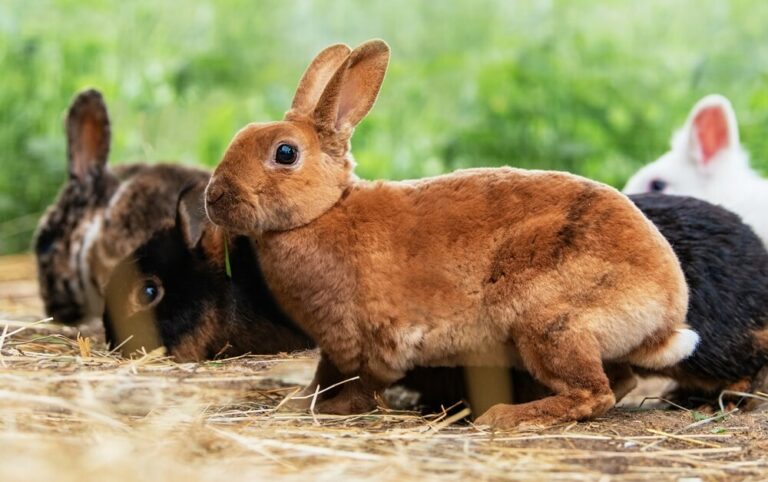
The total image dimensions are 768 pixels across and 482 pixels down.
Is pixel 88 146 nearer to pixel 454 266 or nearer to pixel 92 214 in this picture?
pixel 92 214

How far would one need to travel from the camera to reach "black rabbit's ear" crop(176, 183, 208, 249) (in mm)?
3771

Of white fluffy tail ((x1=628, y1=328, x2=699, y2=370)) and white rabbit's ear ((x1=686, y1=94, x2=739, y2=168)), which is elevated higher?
white rabbit's ear ((x1=686, y1=94, x2=739, y2=168))

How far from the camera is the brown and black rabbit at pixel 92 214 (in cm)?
480

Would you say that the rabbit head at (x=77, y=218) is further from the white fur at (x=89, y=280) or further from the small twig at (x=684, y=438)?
the small twig at (x=684, y=438)

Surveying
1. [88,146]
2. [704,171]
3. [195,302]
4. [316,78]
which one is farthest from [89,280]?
[704,171]

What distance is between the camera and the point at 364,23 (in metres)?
8.52

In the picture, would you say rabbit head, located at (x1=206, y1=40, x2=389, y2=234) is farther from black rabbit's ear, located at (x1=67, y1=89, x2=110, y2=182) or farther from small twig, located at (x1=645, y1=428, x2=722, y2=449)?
black rabbit's ear, located at (x1=67, y1=89, x2=110, y2=182)

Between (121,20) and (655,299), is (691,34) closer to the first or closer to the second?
(121,20)

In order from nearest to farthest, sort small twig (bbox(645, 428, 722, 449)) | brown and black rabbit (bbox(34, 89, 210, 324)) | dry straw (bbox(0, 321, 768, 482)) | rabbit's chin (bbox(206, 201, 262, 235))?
dry straw (bbox(0, 321, 768, 482)) < small twig (bbox(645, 428, 722, 449)) < rabbit's chin (bbox(206, 201, 262, 235)) < brown and black rabbit (bbox(34, 89, 210, 324))

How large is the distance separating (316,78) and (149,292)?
3.13ft

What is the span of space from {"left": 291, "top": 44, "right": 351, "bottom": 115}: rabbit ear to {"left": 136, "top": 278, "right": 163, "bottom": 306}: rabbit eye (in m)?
0.83

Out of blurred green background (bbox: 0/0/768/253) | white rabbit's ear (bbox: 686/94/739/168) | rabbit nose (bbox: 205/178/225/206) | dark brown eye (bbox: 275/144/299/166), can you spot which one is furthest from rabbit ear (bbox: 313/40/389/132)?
blurred green background (bbox: 0/0/768/253)

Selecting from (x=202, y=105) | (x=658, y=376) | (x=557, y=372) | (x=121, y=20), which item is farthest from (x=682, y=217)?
(x=121, y=20)

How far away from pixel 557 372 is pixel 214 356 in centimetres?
128
